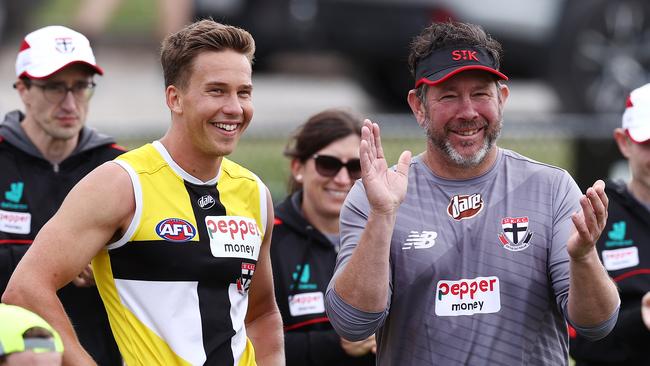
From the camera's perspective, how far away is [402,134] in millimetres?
11516

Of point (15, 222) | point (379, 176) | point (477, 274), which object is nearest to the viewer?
point (379, 176)

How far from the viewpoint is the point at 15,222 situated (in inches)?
241

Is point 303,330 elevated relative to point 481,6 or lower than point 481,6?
lower

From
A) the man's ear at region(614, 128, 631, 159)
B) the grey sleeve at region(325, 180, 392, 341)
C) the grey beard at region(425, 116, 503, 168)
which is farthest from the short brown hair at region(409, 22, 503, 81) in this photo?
the man's ear at region(614, 128, 631, 159)

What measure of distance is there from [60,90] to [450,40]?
7.39ft

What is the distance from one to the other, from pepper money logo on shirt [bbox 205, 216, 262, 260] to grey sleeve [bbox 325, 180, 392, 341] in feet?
1.11

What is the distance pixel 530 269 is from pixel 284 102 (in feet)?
53.7

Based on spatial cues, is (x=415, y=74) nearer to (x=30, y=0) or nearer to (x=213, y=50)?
(x=213, y=50)

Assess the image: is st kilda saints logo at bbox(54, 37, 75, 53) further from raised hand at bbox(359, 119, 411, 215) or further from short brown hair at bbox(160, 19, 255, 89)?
raised hand at bbox(359, 119, 411, 215)

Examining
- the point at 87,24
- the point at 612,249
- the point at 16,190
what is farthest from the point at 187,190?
the point at 87,24

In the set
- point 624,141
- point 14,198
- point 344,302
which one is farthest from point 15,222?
point 624,141

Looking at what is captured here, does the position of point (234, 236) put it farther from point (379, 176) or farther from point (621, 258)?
point (621, 258)

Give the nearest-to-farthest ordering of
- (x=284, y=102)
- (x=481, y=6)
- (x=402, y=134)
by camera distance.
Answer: (x=402, y=134) → (x=481, y=6) → (x=284, y=102)

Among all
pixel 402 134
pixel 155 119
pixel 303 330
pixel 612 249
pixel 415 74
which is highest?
pixel 155 119
